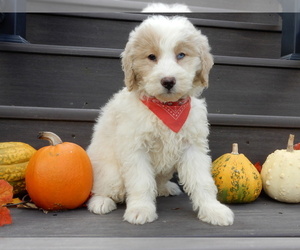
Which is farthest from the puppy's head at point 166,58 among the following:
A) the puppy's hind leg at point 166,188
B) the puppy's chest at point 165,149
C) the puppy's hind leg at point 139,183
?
the puppy's hind leg at point 166,188

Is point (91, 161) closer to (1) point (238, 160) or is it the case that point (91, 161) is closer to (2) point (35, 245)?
(2) point (35, 245)

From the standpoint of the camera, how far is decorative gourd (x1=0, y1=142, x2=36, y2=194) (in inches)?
73.0

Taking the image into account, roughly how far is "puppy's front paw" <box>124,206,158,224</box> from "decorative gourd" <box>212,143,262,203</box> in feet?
1.53

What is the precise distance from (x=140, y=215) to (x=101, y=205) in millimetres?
259

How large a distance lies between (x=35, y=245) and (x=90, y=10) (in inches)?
95.0

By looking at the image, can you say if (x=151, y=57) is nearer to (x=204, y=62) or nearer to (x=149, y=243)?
(x=204, y=62)

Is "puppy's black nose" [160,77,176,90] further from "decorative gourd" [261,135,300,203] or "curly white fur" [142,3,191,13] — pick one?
"curly white fur" [142,3,191,13]

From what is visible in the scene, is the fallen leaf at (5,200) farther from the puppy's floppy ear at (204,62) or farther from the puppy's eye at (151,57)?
the puppy's floppy ear at (204,62)

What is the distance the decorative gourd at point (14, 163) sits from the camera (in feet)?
6.08

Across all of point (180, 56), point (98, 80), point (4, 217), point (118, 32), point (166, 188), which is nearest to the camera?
point (4, 217)

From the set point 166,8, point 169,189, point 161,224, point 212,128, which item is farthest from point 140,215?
point 166,8

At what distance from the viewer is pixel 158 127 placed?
1.75m

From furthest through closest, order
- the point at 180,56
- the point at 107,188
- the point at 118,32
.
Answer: the point at 118,32 < the point at 107,188 < the point at 180,56

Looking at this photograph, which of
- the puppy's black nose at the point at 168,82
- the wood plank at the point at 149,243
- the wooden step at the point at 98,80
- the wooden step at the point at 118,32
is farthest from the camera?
the wooden step at the point at 118,32
